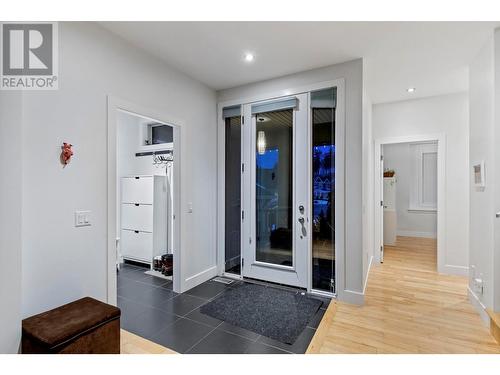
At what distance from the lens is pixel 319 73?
10.3 ft

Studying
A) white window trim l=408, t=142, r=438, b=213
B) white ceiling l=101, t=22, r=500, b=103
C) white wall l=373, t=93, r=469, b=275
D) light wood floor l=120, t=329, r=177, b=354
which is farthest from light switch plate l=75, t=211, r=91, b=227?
white window trim l=408, t=142, r=438, b=213

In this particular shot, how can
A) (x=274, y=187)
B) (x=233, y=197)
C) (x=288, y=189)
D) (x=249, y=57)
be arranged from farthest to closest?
(x=233, y=197) < (x=274, y=187) < (x=288, y=189) < (x=249, y=57)

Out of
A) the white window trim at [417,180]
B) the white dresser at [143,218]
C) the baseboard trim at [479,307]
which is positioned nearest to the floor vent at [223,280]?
the white dresser at [143,218]

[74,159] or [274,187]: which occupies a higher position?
[74,159]

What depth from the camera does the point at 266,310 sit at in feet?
8.93

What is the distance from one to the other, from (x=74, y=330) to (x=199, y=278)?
199cm

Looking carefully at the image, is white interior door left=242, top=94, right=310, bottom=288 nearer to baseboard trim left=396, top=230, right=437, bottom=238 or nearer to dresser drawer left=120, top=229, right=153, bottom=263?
dresser drawer left=120, top=229, right=153, bottom=263

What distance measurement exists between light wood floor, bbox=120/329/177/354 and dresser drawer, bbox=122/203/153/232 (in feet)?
6.77

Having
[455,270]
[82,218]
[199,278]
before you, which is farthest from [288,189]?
[455,270]

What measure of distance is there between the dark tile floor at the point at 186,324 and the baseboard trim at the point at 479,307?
58.8 inches

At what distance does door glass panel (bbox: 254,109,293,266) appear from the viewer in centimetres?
342

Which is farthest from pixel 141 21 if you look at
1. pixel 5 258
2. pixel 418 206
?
pixel 418 206

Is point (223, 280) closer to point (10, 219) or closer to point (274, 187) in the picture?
point (274, 187)

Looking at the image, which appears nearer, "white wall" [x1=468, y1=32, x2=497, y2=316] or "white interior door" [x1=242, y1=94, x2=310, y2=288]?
"white wall" [x1=468, y1=32, x2=497, y2=316]
